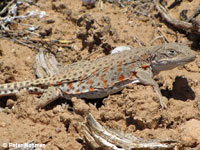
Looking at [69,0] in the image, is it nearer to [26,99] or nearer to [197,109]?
[26,99]

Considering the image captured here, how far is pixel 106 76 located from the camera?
213 inches

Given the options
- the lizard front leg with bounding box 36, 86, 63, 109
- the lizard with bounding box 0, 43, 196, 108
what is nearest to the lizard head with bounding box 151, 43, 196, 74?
the lizard with bounding box 0, 43, 196, 108

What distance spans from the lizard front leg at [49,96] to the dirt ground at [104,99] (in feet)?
0.46

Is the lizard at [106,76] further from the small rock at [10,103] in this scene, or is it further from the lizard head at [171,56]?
the small rock at [10,103]

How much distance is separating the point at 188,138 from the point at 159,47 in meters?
1.85

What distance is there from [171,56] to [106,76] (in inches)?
50.3

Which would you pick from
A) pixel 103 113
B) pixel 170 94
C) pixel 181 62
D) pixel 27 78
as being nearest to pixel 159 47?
pixel 181 62

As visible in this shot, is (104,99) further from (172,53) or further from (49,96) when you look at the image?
(172,53)

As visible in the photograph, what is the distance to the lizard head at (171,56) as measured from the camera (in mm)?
4949

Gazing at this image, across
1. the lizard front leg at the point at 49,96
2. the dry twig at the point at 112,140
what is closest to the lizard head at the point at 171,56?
the dry twig at the point at 112,140

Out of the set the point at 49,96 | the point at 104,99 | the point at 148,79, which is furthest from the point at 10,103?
the point at 148,79

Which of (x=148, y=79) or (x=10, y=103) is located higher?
(x=148, y=79)

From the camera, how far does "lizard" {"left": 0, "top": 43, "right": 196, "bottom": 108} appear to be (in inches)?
204

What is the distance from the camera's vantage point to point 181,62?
4992 millimetres
